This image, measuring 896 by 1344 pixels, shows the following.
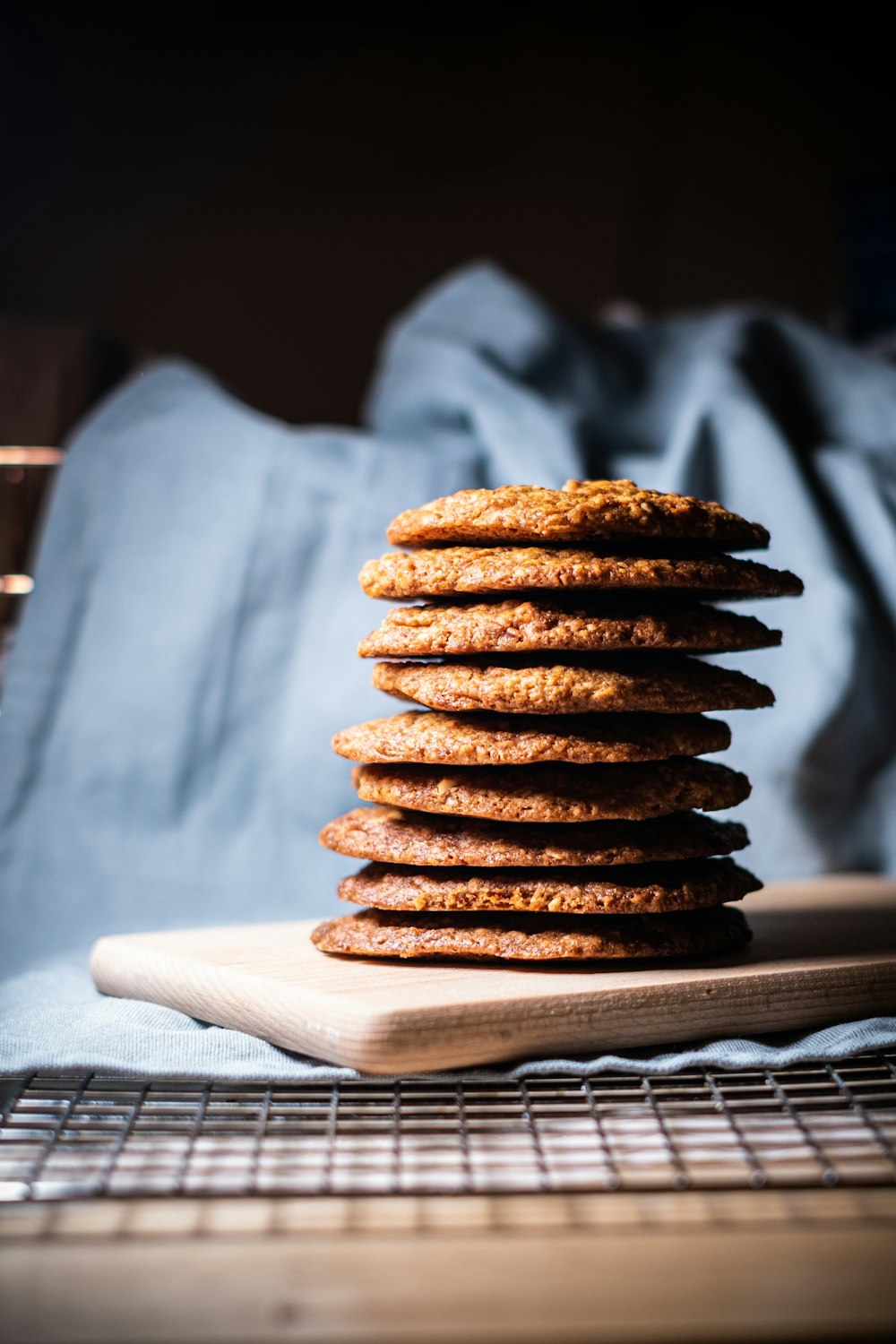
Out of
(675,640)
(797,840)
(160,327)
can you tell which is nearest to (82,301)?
(160,327)

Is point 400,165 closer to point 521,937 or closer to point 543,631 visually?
point 543,631

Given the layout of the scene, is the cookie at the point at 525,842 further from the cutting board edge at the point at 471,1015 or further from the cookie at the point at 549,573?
the cookie at the point at 549,573

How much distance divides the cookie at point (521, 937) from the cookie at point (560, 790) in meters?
0.11

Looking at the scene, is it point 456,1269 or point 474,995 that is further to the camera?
point 474,995

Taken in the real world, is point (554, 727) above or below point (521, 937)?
above

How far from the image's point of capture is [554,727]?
1365mm

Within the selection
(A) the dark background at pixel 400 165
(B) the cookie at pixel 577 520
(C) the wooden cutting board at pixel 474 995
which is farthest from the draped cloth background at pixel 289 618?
(A) the dark background at pixel 400 165

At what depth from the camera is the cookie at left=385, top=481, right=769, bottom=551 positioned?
4.36 feet

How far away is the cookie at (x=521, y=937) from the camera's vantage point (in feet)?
4.46

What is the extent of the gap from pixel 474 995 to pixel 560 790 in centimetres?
23

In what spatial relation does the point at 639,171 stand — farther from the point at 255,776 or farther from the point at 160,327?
the point at 255,776

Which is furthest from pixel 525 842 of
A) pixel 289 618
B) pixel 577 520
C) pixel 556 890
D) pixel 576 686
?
pixel 289 618

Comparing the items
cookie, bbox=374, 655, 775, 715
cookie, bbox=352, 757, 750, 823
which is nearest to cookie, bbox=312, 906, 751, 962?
cookie, bbox=352, 757, 750, 823

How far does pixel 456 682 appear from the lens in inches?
53.2
